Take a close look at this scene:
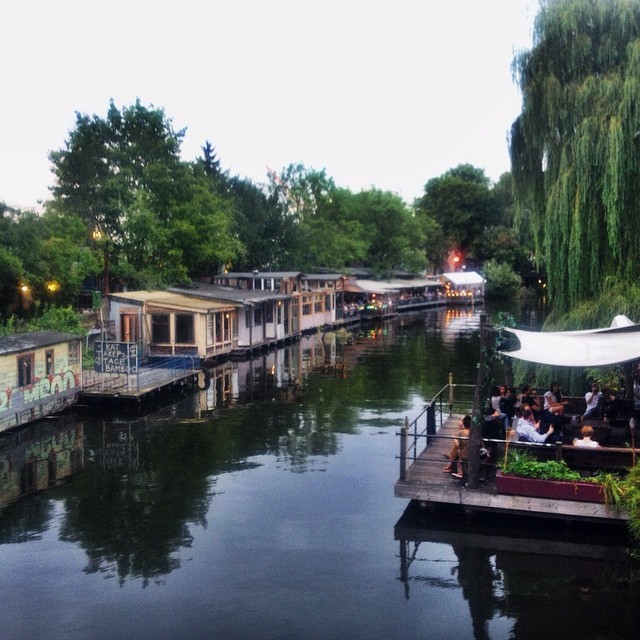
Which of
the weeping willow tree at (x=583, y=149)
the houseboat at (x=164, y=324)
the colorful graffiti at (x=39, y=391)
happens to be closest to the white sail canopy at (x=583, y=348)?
the weeping willow tree at (x=583, y=149)

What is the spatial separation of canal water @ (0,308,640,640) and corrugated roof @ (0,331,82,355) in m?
2.78

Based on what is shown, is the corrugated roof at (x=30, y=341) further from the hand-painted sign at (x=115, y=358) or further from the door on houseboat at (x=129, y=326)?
the door on houseboat at (x=129, y=326)

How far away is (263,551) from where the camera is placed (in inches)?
589

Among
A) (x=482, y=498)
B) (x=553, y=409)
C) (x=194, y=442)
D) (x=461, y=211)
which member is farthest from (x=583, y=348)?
(x=461, y=211)

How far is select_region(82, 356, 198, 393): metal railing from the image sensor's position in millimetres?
29438

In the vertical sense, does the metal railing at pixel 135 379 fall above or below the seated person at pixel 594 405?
below

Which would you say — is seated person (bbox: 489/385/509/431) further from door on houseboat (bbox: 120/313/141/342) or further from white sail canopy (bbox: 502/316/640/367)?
door on houseboat (bbox: 120/313/141/342)

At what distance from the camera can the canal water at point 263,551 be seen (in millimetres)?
12086

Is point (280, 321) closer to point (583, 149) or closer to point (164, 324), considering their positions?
point (164, 324)

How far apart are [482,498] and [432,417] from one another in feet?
16.8

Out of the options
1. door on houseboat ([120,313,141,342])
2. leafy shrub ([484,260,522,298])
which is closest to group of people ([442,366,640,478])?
door on houseboat ([120,313,141,342])

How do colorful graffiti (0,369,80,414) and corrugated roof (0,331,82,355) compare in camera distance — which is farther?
corrugated roof (0,331,82,355)

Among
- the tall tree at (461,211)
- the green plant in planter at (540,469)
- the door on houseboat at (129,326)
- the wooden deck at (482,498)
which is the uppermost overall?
the tall tree at (461,211)

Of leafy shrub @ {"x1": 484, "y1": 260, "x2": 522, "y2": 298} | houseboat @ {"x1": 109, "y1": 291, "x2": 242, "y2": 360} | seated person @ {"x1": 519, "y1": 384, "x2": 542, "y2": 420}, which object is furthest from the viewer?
leafy shrub @ {"x1": 484, "y1": 260, "x2": 522, "y2": 298}
